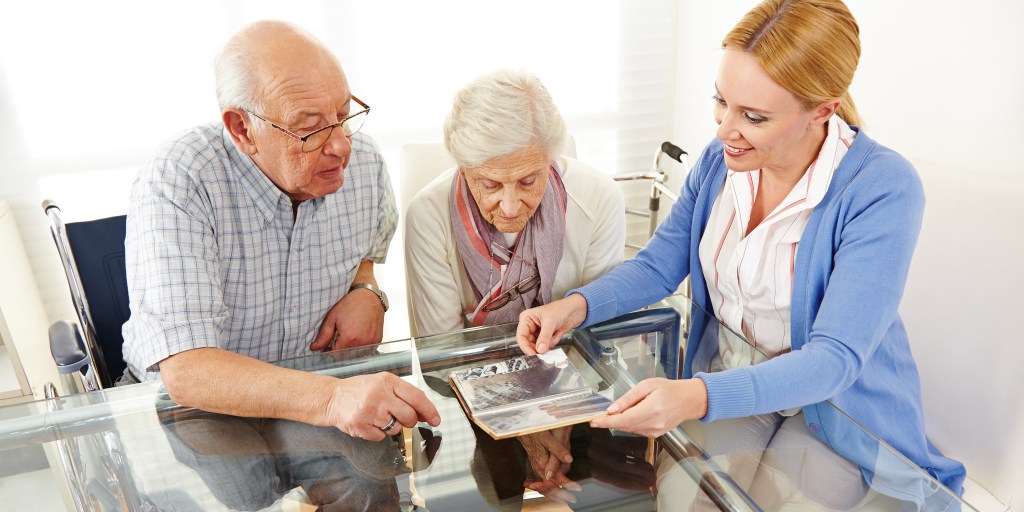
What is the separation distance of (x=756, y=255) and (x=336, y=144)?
0.86 meters

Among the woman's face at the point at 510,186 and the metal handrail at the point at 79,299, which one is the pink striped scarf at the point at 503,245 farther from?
the metal handrail at the point at 79,299

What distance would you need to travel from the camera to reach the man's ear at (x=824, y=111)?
1.24m

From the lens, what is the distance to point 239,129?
1402 millimetres

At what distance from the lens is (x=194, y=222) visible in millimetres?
1374

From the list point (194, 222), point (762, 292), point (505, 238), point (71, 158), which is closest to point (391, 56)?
point (71, 158)

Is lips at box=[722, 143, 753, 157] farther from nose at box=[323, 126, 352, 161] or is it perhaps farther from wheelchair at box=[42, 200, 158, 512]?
wheelchair at box=[42, 200, 158, 512]

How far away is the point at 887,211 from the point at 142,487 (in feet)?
4.28

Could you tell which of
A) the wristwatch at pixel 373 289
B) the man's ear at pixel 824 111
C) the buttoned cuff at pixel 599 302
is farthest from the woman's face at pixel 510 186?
the man's ear at pixel 824 111

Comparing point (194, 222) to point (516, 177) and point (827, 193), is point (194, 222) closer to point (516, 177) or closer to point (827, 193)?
point (516, 177)

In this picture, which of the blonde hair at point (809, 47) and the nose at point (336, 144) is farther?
the nose at point (336, 144)

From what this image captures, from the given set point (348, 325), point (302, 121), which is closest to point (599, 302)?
point (348, 325)

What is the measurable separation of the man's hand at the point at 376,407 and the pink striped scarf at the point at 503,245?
48cm

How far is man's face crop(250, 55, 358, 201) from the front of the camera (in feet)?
4.38

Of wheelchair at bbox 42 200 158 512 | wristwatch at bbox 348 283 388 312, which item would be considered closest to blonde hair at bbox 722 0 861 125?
wristwatch at bbox 348 283 388 312
